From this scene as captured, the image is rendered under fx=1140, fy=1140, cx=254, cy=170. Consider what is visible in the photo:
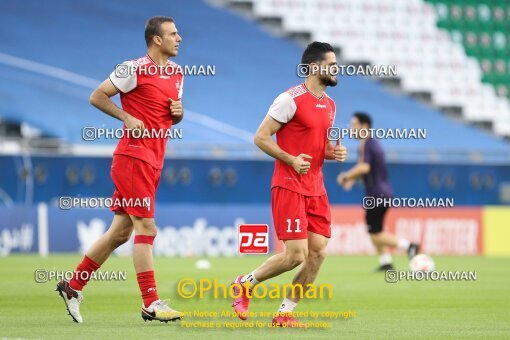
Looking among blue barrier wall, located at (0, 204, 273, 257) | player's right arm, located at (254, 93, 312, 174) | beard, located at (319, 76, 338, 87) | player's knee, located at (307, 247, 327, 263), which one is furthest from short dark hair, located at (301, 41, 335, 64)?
blue barrier wall, located at (0, 204, 273, 257)

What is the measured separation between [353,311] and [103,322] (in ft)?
9.00

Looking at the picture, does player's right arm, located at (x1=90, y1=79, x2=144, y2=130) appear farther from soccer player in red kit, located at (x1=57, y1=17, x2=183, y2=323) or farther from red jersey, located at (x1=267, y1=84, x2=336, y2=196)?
red jersey, located at (x1=267, y1=84, x2=336, y2=196)

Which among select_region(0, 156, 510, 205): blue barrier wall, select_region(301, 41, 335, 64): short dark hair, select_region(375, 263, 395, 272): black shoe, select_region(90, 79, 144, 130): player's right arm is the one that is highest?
select_region(0, 156, 510, 205): blue barrier wall

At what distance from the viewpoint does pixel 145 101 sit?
394 inches

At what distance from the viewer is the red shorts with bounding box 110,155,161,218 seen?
32.1 ft

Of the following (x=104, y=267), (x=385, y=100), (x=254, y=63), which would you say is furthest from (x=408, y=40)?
(x=104, y=267)

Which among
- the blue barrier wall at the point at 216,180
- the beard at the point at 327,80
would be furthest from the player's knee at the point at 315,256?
the blue barrier wall at the point at 216,180

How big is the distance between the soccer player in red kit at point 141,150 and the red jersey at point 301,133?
1012mm

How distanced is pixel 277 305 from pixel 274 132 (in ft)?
10.7

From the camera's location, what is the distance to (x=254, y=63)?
97.5ft

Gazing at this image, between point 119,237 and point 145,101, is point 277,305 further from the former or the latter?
point 145,101

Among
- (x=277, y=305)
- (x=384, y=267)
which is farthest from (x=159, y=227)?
(x=277, y=305)

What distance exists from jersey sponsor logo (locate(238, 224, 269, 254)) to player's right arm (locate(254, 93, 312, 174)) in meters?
0.62

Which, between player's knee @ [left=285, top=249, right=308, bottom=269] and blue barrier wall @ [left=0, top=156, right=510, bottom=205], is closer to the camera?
player's knee @ [left=285, top=249, right=308, bottom=269]
